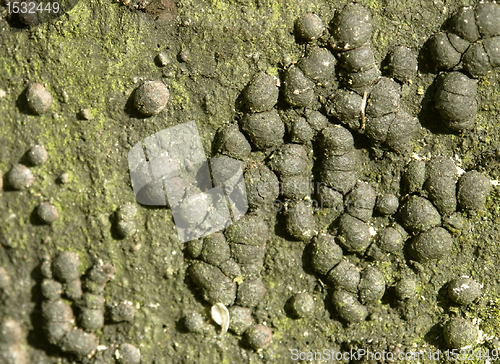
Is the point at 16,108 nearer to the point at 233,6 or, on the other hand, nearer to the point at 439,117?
the point at 233,6

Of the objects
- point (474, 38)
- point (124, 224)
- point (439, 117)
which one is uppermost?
point (474, 38)

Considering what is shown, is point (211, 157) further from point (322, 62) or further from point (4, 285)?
point (4, 285)

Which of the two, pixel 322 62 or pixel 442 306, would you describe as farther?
pixel 442 306

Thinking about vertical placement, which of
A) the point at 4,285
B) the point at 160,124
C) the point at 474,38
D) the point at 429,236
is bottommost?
the point at 4,285

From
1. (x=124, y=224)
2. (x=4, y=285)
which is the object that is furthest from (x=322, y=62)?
(x=4, y=285)

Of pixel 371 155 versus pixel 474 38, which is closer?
pixel 474 38

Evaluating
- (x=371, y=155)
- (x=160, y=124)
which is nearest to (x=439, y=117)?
(x=371, y=155)

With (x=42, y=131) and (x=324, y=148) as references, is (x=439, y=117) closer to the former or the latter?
(x=324, y=148)

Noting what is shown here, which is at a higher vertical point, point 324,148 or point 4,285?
point 324,148

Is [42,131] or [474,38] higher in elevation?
[474,38]
